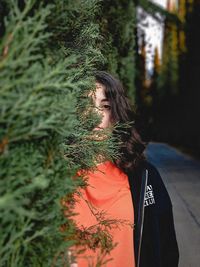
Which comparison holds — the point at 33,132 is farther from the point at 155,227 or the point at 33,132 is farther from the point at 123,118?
the point at 123,118

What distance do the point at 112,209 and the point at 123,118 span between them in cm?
66

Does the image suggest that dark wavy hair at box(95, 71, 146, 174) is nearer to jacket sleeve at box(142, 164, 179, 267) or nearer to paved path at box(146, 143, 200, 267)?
jacket sleeve at box(142, 164, 179, 267)

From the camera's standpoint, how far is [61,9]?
4.84 ft

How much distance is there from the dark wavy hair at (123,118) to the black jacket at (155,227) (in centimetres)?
13

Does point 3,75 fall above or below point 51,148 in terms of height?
above

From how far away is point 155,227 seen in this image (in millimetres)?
2365

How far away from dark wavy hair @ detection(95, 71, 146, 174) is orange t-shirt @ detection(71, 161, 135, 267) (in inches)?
5.4

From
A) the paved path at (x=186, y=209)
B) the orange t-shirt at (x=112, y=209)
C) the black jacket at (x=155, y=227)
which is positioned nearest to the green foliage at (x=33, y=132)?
the orange t-shirt at (x=112, y=209)

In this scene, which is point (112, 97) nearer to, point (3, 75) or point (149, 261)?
point (149, 261)

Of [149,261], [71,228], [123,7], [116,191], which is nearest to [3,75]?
[71,228]

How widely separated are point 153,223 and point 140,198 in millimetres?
176

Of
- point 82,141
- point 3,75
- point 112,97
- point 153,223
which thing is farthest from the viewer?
point 112,97

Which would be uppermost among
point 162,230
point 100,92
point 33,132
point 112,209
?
point 100,92

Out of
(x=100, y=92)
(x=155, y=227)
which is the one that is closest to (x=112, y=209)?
(x=155, y=227)
